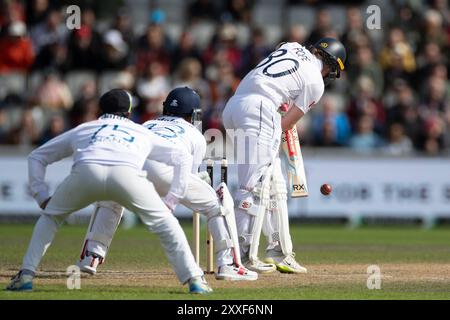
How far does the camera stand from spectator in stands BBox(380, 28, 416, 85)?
22.1 m

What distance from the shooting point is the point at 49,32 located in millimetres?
20984

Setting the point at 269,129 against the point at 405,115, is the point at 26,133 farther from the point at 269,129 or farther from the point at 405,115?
the point at 269,129

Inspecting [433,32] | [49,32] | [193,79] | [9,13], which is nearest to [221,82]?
[193,79]

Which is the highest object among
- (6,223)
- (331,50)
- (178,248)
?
(331,50)

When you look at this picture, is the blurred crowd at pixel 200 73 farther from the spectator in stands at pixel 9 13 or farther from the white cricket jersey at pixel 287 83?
the white cricket jersey at pixel 287 83

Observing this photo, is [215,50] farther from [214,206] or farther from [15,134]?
[214,206]

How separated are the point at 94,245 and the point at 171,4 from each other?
45.6 feet

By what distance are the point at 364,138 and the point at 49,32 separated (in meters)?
6.78

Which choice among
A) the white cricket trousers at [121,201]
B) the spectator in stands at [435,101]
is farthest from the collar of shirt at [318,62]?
the spectator in stands at [435,101]

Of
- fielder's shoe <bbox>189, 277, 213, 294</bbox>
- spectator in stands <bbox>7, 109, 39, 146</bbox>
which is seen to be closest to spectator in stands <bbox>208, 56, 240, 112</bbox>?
spectator in stands <bbox>7, 109, 39, 146</bbox>

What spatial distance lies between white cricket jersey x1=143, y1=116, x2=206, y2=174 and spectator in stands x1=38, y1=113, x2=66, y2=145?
936cm

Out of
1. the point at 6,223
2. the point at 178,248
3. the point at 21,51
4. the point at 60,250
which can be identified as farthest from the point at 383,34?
the point at 178,248

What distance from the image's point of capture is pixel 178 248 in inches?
331
